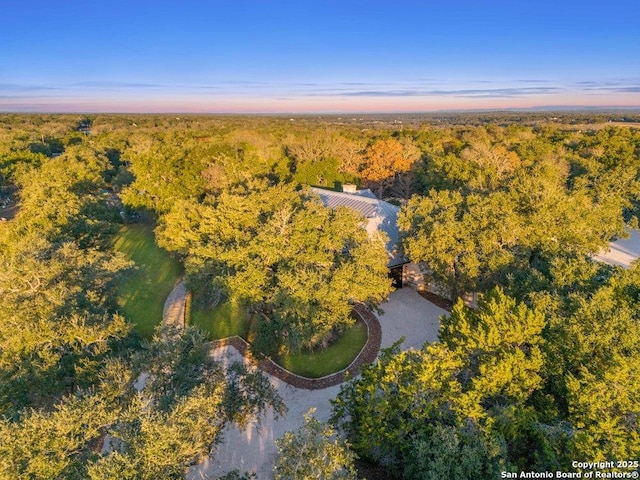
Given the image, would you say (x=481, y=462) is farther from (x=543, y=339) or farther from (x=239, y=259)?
(x=239, y=259)

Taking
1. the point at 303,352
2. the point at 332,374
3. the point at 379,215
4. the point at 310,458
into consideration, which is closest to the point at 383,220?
the point at 379,215

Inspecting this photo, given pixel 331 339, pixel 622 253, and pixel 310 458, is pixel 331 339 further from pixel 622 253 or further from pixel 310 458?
pixel 622 253

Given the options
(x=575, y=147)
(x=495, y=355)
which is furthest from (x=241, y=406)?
(x=575, y=147)

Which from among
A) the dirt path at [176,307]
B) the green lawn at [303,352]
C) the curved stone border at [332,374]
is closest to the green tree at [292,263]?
the green lawn at [303,352]

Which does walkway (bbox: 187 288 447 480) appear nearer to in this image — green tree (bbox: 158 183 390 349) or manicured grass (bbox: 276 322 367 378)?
manicured grass (bbox: 276 322 367 378)

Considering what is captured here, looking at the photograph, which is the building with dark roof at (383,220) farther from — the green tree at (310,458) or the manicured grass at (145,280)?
the green tree at (310,458)
